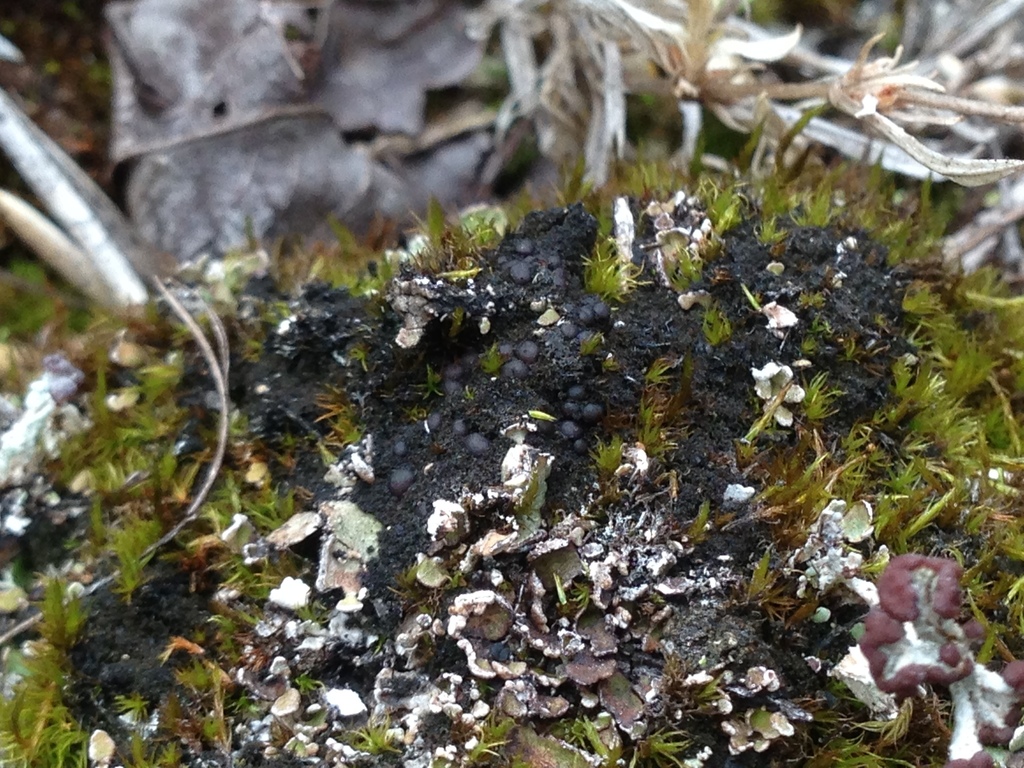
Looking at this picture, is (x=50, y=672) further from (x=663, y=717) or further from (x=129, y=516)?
(x=663, y=717)

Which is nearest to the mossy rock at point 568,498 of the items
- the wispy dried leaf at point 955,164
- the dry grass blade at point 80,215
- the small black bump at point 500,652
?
the small black bump at point 500,652

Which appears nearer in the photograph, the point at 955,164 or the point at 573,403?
the point at 573,403

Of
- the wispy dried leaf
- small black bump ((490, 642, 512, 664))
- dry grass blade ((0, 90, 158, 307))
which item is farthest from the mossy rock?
dry grass blade ((0, 90, 158, 307))

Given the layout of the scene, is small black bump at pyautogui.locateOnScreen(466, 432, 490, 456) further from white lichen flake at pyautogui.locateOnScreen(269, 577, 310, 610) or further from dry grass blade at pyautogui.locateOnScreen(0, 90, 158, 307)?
dry grass blade at pyautogui.locateOnScreen(0, 90, 158, 307)

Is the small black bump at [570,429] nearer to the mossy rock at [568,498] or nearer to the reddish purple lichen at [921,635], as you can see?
the mossy rock at [568,498]

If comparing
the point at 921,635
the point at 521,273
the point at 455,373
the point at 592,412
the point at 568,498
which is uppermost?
the point at 521,273

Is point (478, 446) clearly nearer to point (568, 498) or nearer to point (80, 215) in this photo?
point (568, 498)

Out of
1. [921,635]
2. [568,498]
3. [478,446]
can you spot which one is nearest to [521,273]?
[478,446]

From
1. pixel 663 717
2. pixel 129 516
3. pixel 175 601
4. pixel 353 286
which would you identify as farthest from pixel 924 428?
pixel 129 516

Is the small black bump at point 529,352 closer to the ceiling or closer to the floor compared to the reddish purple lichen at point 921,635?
closer to the ceiling
